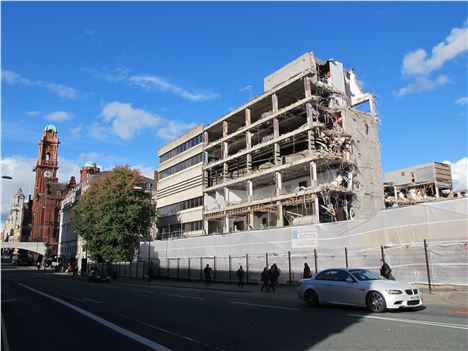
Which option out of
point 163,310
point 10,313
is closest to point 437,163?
point 163,310

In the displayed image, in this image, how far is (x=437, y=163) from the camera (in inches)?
1811

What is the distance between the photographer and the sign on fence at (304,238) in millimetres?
27188

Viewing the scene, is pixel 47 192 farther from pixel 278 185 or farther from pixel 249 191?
pixel 278 185

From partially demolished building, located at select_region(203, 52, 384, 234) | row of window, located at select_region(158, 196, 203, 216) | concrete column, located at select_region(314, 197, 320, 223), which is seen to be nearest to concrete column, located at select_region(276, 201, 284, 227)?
partially demolished building, located at select_region(203, 52, 384, 234)

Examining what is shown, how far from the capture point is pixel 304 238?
1105 inches

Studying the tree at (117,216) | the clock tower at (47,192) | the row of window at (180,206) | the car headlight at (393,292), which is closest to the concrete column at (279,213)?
the row of window at (180,206)

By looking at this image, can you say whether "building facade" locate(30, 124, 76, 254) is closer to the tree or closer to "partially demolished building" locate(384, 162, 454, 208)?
the tree

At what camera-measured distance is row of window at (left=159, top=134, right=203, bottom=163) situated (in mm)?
56047

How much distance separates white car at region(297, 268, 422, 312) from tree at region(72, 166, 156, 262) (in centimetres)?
3427

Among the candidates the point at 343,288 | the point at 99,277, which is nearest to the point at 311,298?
the point at 343,288

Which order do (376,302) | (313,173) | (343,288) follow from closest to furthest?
1. (376,302)
2. (343,288)
3. (313,173)

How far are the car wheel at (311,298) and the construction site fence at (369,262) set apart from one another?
22.9 feet

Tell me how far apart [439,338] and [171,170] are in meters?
54.8

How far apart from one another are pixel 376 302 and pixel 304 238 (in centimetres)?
1608
